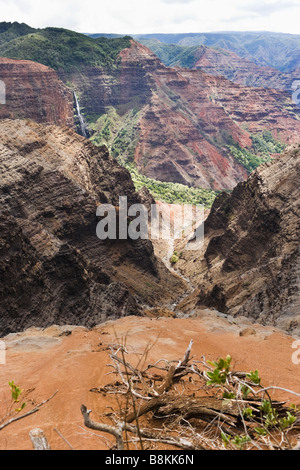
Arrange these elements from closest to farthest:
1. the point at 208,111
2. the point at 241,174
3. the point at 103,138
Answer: the point at 103,138 → the point at 241,174 → the point at 208,111

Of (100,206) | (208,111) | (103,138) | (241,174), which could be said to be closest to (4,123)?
(100,206)

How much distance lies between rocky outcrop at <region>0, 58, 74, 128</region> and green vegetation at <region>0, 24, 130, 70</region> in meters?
18.8

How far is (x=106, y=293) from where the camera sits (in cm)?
3459

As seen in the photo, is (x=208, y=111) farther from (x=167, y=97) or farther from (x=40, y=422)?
(x=40, y=422)

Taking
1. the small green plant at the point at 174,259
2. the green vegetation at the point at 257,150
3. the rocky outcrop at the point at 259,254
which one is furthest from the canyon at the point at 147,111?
the rocky outcrop at the point at 259,254

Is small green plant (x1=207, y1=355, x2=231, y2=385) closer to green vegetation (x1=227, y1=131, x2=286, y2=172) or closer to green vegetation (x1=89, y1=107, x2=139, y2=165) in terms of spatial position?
green vegetation (x1=89, y1=107, x2=139, y2=165)

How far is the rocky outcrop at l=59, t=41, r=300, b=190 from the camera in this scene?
13538cm

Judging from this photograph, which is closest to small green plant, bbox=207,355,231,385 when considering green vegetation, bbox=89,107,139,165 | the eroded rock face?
the eroded rock face

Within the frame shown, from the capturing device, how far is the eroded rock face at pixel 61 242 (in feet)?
93.1

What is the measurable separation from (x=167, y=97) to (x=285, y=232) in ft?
417

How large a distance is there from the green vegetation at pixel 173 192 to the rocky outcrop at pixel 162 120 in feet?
32.1

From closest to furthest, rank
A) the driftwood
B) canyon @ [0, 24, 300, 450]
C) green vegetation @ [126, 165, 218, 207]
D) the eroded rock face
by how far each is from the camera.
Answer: the driftwood < canyon @ [0, 24, 300, 450] < the eroded rock face < green vegetation @ [126, 165, 218, 207]
